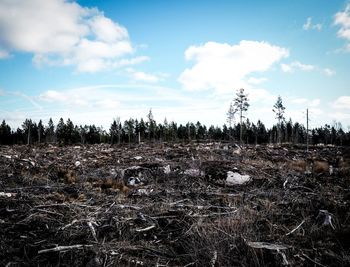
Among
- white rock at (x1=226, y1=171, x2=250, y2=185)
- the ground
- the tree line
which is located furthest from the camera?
the tree line

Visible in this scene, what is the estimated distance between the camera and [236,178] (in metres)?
9.02

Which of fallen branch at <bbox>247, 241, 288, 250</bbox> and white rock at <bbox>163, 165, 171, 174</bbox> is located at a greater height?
white rock at <bbox>163, 165, 171, 174</bbox>

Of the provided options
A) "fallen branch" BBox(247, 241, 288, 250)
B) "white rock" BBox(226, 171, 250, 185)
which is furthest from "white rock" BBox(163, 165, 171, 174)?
"fallen branch" BBox(247, 241, 288, 250)

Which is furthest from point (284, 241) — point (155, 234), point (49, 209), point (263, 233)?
point (49, 209)

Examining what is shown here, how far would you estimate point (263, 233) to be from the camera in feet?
13.7

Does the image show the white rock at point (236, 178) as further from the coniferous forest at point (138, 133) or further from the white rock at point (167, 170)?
the coniferous forest at point (138, 133)

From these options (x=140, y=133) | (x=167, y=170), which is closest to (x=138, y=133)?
(x=140, y=133)

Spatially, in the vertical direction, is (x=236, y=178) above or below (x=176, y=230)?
above

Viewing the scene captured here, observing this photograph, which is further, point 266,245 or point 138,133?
point 138,133

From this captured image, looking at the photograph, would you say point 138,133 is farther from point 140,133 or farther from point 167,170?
point 167,170

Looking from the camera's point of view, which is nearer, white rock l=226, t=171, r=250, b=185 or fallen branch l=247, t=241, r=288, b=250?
fallen branch l=247, t=241, r=288, b=250

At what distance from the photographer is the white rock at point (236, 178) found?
8.80 m

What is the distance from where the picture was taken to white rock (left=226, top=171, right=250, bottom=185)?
8805mm

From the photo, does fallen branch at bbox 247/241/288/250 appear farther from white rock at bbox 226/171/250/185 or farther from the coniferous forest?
the coniferous forest
